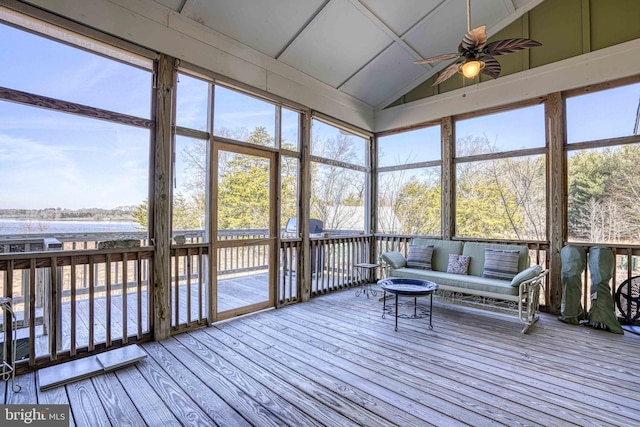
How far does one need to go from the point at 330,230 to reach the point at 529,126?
3604 mm

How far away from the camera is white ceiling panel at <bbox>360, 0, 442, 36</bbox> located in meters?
4.26

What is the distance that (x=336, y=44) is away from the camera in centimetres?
469

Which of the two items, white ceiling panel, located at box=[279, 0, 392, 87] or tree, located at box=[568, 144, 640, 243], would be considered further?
white ceiling panel, located at box=[279, 0, 392, 87]

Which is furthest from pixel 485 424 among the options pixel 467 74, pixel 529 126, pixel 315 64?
pixel 315 64

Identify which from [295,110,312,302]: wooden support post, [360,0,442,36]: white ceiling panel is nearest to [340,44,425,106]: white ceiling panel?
[360,0,442,36]: white ceiling panel

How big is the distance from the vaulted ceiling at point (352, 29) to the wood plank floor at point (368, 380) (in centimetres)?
377

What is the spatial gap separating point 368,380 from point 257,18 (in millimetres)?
4194

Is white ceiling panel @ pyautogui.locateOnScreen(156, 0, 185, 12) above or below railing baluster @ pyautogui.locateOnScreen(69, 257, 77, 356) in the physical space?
above

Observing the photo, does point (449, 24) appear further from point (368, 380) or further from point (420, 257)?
point (368, 380)

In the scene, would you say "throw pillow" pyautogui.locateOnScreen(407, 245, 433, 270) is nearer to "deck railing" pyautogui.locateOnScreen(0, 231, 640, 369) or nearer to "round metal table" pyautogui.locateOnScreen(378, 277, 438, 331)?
"round metal table" pyautogui.locateOnScreen(378, 277, 438, 331)

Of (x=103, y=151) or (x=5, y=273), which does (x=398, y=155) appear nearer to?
(x=103, y=151)

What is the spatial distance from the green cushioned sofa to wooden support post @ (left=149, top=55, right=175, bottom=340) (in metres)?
3.28

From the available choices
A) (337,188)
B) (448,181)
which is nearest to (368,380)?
(337,188)

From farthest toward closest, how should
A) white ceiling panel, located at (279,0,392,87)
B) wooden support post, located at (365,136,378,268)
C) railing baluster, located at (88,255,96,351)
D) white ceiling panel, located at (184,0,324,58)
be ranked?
wooden support post, located at (365,136,378,268) → white ceiling panel, located at (279,0,392,87) → white ceiling panel, located at (184,0,324,58) → railing baluster, located at (88,255,96,351)
